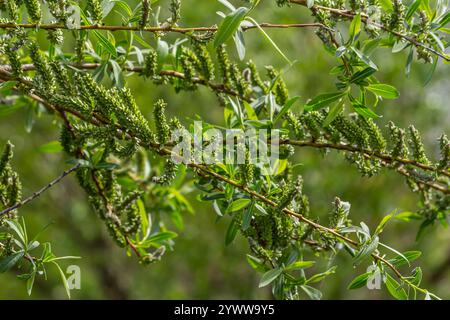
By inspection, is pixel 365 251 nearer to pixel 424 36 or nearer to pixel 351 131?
pixel 351 131

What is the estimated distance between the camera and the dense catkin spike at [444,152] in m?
1.20

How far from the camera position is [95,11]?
3.82 feet

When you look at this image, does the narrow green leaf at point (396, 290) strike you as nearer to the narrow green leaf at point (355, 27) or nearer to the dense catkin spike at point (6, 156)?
the narrow green leaf at point (355, 27)

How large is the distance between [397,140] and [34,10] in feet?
2.50

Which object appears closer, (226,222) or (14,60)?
(14,60)

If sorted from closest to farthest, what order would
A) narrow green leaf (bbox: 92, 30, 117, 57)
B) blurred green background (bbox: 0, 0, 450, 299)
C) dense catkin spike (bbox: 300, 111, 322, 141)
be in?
narrow green leaf (bbox: 92, 30, 117, 57)
dense catkin spike (bbox: 300, 111, 322, 141)
blurred green background (bbox: 0, 0, 450, 299)

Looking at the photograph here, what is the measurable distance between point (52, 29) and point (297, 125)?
0.55 metres

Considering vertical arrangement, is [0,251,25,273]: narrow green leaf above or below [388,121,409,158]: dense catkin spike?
below

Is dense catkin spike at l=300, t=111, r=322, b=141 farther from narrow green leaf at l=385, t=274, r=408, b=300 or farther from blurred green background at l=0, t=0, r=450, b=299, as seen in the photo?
blurred green background at l=0, t=0, r=450, b=299

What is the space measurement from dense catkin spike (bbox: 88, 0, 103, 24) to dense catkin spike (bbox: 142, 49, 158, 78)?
20 centimetres

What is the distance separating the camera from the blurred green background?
152 inches

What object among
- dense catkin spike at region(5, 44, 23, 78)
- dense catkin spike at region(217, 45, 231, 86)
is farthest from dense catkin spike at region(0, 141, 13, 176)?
dense catkin spike at region(217, 45, 231, 86)

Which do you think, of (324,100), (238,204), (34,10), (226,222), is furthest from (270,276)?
(226,222)

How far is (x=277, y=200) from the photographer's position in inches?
47.8
